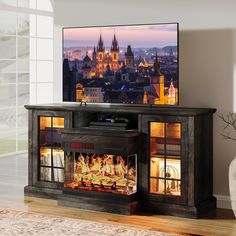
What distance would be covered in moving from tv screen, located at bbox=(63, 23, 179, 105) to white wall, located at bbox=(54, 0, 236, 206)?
0.84 ft

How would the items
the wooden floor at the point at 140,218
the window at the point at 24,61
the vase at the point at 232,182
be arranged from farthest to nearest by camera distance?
the window at the point at 24,61
the vase at the point at 232,182
the wooden floor at the point at 140,218

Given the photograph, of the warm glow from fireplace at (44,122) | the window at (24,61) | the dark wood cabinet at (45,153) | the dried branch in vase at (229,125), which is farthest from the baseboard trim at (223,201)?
the window at (24,61)

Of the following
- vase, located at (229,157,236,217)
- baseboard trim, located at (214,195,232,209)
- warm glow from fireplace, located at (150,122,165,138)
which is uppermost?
warm glow from fireplace, located at (150,122,165,138)

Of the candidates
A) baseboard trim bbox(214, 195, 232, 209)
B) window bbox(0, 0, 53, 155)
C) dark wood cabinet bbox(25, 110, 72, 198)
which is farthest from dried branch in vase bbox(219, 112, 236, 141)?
window bbox(0, 0, 53, 155)

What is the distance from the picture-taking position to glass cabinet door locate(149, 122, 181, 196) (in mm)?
5453

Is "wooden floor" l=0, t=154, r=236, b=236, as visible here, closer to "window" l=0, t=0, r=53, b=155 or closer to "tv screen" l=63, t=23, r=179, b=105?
"tv screen" l=63, t=23, r=179, b=105

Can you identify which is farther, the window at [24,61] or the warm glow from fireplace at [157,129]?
the window at [24,61]

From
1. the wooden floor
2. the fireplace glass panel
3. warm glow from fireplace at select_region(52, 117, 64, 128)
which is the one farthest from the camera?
warm glow from fireplace at select_region(52, 117, 64, 128)

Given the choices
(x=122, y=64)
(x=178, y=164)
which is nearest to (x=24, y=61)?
(x=122, y=64)

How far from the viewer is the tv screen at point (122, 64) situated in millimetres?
5664

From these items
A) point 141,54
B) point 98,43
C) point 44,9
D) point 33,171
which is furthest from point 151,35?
point 44,9

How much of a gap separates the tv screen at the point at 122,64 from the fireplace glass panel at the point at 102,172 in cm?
60

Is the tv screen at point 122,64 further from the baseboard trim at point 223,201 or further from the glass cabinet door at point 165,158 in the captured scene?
the baseboard trim at point 223,201

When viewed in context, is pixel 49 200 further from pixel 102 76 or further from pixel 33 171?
pixel 102 76
